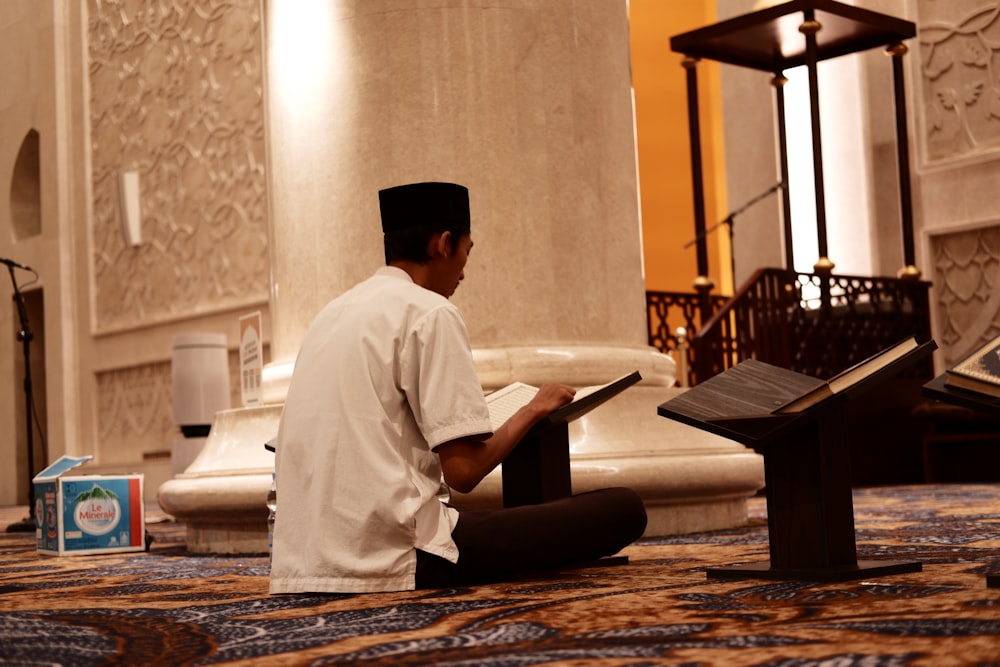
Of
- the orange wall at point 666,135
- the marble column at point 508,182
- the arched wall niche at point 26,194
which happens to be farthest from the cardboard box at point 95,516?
the orange wall at point 666,135

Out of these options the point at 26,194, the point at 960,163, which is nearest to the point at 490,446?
the point at 960,163

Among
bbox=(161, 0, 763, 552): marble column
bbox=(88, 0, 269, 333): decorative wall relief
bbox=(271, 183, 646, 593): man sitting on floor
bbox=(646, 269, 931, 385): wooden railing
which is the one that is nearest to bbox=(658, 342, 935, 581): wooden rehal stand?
bbox=(271, 183, 646, 593): man sitting on floor

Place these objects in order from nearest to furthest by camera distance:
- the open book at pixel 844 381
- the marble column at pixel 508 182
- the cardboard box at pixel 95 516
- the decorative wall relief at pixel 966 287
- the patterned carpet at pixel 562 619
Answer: the patterned carpet at pixel 562 619
the open book at pixel 844 381
the marble column at pixel 508 182
the cardboard box at pixel 95 516
the decorative wall relief at pixel 966 287

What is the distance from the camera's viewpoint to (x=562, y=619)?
8.01ft

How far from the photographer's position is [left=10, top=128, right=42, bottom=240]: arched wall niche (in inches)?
544

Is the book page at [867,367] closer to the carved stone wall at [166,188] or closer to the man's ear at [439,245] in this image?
the man's ear at [439,245]

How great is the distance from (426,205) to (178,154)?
914cm

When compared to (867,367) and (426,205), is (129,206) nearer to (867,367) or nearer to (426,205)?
(426,205)

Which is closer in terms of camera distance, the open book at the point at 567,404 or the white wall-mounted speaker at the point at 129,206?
the open book at the point at 567,404

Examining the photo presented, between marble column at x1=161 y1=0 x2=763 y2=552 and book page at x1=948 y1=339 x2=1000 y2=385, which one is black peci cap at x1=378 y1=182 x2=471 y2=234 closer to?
book page at x1=948 y1=339 x2=1000 y2=385

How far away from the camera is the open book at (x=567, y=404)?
10.7 ft

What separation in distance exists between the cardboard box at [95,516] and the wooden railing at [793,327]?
4.74 metres

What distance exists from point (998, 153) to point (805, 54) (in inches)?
79.6

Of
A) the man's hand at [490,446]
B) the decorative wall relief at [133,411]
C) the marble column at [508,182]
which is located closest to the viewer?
the man's hand at [490,446]
